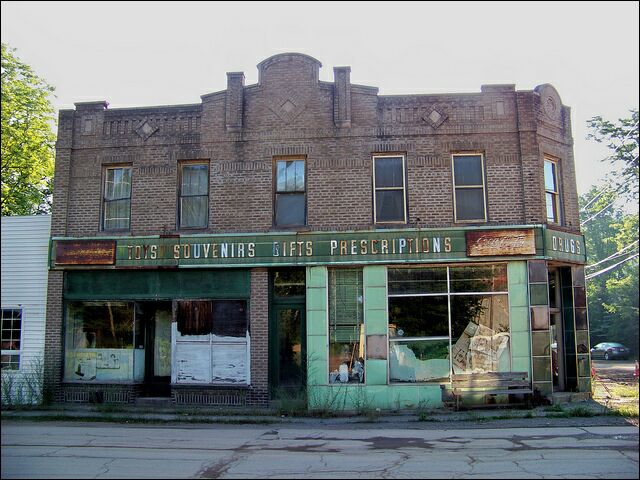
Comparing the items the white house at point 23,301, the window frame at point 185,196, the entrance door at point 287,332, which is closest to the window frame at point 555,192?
the entrance door at point 287,332

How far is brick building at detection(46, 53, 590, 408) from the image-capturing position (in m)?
15.3

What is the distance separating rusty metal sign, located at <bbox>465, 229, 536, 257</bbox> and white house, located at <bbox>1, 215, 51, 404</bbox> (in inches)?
456

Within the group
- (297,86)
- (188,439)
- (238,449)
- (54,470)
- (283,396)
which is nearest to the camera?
(54,470)

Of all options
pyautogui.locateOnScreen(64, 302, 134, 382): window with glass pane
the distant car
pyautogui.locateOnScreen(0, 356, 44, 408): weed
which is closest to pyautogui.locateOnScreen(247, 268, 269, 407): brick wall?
pyautogui.locateOnScreen(64, 302, 134, 382): window with glass pane

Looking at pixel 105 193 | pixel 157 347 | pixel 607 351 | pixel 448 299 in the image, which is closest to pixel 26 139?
pixel 105 193

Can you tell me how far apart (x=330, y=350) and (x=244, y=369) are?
2.31 metres

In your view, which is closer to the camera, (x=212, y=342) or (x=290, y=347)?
(x=290, y=347)

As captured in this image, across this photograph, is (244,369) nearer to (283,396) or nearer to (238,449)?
(283,396)

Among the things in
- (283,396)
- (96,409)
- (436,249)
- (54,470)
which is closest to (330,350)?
(283,396)

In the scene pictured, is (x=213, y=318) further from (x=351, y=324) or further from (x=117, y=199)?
(x=117, y=199)

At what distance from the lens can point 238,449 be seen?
416 inches

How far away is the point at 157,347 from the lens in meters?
16.8

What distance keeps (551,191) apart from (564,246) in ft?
5.05

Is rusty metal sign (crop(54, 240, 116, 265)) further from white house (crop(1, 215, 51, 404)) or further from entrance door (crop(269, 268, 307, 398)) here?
entrance door (crop(269, 268, 307, 398))
